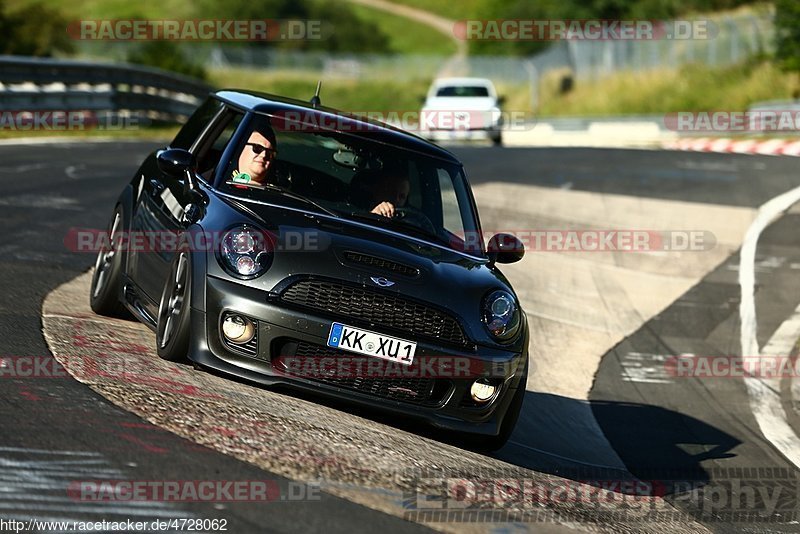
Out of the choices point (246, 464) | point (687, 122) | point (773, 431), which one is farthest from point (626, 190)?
Answer: point (687, 122)

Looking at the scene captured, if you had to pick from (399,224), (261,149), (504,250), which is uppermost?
(261,149)

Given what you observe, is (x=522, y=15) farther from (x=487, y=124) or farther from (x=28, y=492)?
(x=28, y=492)

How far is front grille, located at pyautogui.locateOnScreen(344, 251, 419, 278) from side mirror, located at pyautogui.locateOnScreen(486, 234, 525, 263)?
112cm

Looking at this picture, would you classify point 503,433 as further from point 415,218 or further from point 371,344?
point 415,218

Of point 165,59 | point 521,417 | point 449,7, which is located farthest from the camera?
point 449,7

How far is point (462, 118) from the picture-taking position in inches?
1297

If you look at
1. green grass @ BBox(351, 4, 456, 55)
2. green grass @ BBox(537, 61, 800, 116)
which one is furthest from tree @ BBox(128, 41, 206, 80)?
green grass @ BBox(351, 4, 456, 55)

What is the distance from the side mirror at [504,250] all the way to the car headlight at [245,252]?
1631 millimetres

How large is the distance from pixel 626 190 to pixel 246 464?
50.0ft

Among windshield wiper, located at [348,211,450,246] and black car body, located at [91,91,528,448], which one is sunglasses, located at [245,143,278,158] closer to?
black car body, located at [91,91,528,448]

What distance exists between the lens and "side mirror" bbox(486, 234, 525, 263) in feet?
24.3

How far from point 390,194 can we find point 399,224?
227 mm

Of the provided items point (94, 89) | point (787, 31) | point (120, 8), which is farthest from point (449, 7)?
point (94, 89)

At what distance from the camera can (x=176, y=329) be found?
21.0ft
